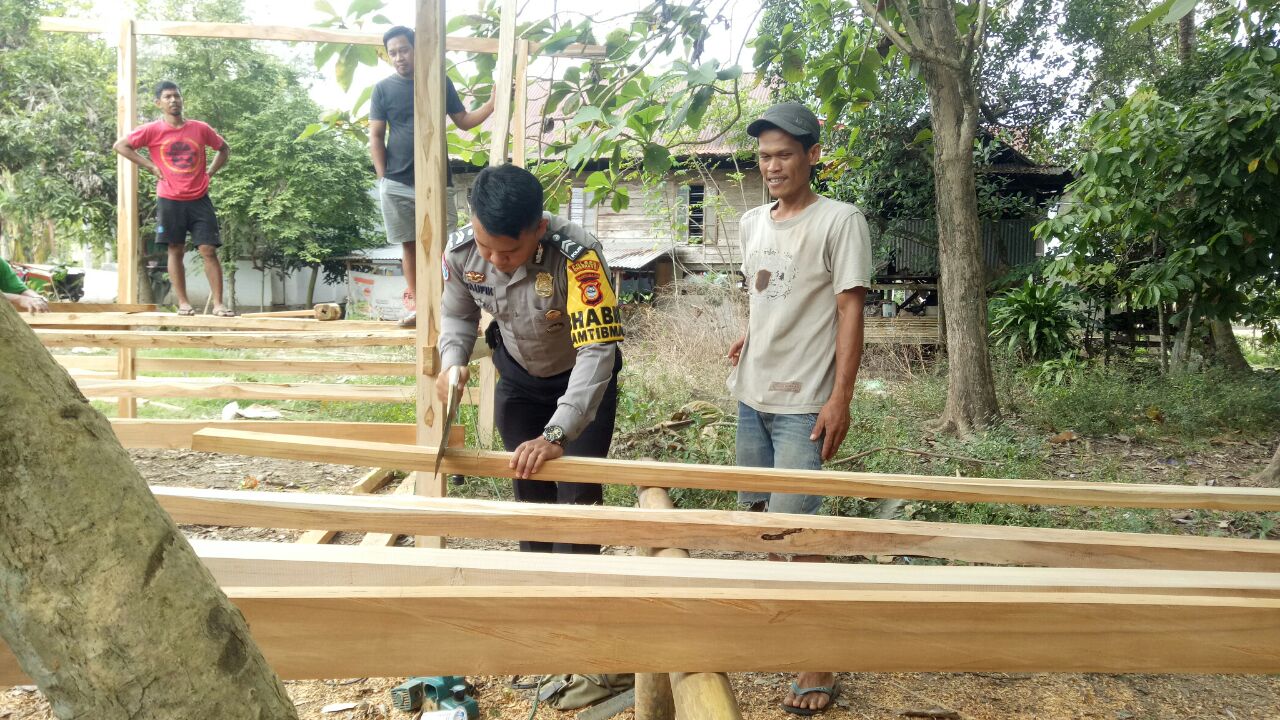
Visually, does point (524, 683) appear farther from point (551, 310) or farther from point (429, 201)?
point (429, 201)

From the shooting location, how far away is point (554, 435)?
7.09 ft

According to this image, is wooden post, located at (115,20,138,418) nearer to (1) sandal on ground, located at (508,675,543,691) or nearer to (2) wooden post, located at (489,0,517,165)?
(2) wooden post, located at (489,0,517,165)

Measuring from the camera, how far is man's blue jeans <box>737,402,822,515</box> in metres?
2.61

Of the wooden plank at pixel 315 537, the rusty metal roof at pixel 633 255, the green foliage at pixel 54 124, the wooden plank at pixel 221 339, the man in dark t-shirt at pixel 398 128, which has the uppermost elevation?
the green foliage at pixel 54 124

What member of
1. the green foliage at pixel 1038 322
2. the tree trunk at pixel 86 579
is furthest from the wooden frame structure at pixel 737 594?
the green foliage at pixel 1038 322

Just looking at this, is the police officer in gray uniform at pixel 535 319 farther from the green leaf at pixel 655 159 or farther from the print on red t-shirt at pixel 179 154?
the print on red t-shirt at pixel 179 154

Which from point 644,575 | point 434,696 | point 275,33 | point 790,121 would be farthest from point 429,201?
point 275,33

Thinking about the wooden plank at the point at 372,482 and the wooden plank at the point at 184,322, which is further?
the wooden plank at the point at 184,322

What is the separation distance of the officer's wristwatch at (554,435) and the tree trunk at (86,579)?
4.94 feet

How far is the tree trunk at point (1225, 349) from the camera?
338 inches

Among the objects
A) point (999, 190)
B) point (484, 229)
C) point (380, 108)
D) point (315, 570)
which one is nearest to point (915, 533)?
point (315, 570)

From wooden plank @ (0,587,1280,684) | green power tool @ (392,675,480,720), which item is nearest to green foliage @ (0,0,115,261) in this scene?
green power tool @ (392,675,480,720)

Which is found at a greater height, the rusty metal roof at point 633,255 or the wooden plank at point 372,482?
the rusty metal roof at point 633,255

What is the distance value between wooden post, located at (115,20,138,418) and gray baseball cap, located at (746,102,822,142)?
16.0 feet
